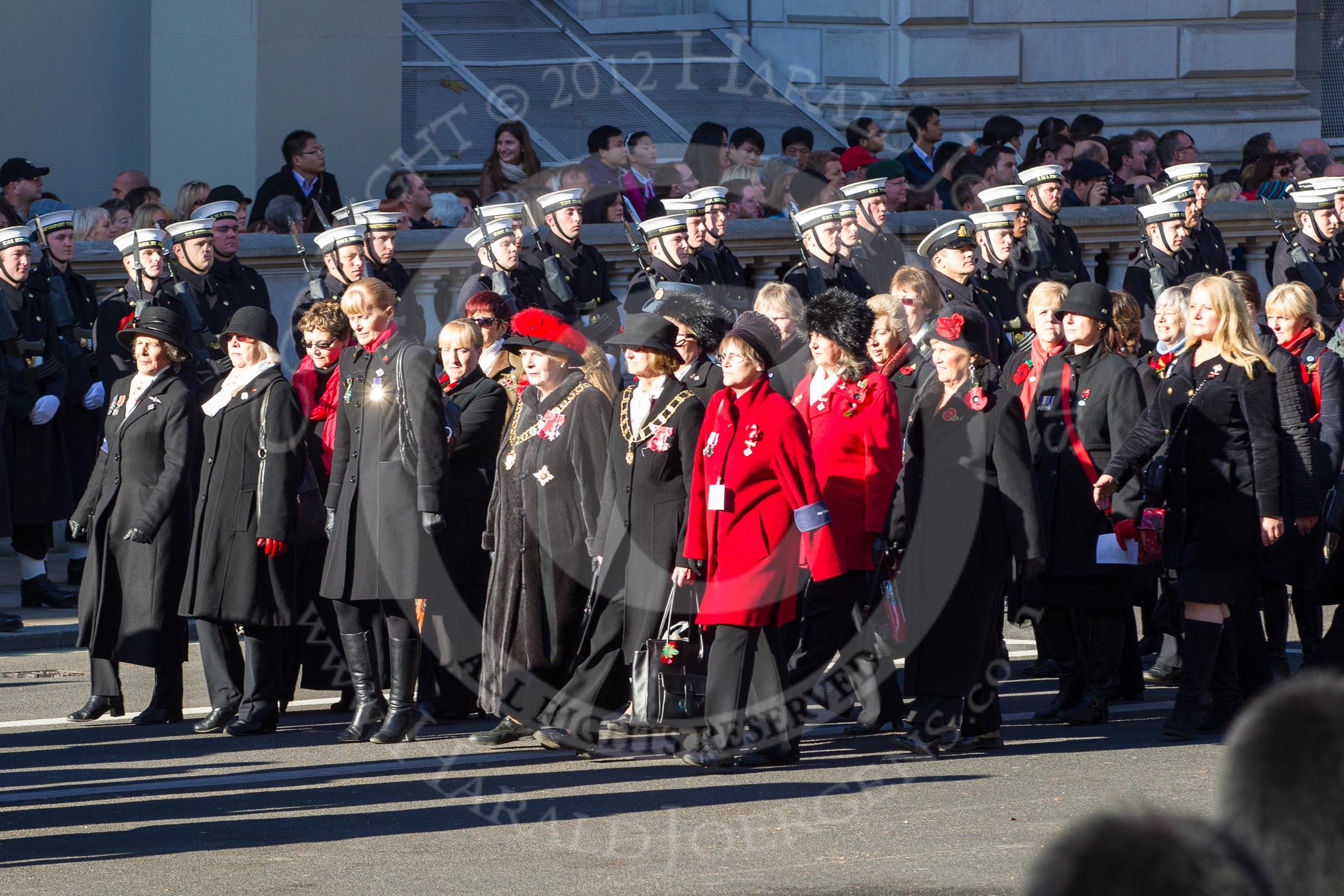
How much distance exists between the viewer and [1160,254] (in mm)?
13945

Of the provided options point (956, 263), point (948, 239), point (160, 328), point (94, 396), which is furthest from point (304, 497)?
point (948, 239)

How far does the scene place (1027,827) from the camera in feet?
21.0

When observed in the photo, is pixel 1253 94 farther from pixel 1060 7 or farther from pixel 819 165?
pixel 819 165

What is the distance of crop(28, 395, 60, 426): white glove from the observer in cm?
1138

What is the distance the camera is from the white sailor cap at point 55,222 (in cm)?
1200

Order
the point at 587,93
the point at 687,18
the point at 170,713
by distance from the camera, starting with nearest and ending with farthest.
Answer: the point at 170,713, the point at 587,93, the point at 687,18

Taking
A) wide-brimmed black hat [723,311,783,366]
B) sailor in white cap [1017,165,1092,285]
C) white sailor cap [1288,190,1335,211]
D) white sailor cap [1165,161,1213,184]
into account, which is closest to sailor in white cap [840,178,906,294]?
sailor in white cap [1017,165,1092,285]

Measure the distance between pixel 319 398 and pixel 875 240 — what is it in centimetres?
513

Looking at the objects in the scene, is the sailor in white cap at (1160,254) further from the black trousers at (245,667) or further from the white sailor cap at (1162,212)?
the black trousers at (245,667)

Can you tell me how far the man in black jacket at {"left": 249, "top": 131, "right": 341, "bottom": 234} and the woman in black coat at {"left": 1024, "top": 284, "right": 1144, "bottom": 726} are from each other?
668 cm

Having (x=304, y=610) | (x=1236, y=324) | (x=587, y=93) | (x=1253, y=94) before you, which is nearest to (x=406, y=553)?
(x=304, y=610)

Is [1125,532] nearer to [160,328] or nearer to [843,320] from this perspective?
[843,320]

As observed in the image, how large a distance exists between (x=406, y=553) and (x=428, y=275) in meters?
5.26

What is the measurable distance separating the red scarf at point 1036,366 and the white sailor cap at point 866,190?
4.40m
